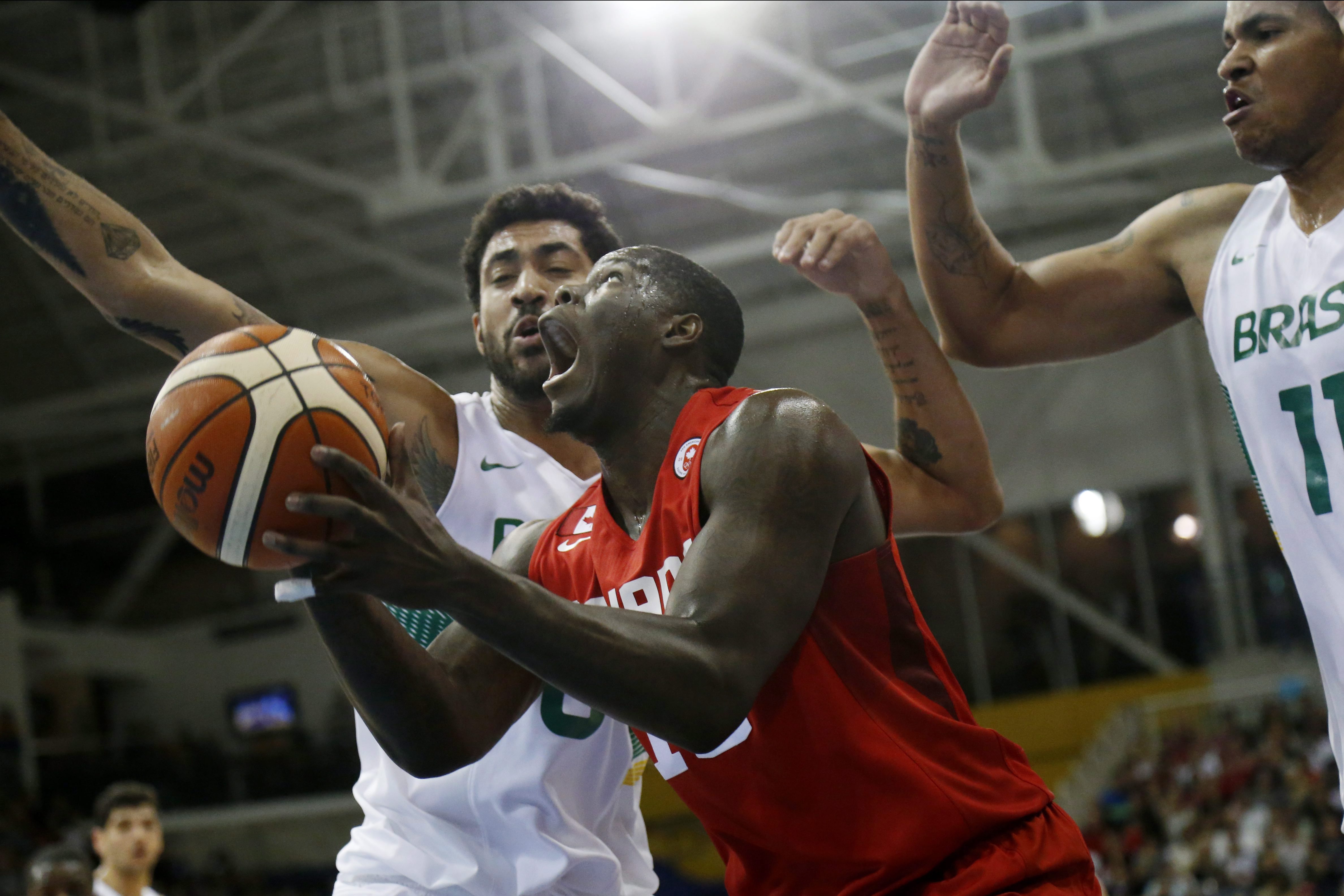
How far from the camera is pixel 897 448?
13.4ft

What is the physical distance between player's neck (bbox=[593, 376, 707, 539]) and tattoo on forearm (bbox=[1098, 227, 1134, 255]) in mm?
1456

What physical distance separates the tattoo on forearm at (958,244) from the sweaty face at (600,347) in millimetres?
1236

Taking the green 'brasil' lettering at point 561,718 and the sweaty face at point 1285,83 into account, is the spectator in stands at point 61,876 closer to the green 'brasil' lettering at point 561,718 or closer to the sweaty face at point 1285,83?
the green 'brasil' lettering at point 561,718

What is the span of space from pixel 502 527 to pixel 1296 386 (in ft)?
6.72

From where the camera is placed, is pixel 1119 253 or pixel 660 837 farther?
pixel 660 837

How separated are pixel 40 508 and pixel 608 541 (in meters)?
24.1

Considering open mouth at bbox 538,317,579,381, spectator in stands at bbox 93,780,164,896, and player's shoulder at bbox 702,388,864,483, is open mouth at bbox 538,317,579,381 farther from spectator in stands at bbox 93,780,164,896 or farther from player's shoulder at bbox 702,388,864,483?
spectator in stands at bbox 93,780,164,896

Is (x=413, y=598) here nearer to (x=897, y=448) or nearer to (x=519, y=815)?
(x=519, y=815)

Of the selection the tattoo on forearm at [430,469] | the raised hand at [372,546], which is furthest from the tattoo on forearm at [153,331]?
the raised hand at [372,546]

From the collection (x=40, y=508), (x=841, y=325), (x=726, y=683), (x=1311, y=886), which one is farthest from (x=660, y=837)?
(x=726, y=683)

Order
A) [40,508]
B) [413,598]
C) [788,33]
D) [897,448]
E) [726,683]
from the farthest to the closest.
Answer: [40,508], [788,33], [897,448], [726,683], [413,598]

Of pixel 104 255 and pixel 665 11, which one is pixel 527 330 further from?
pixel 665 11

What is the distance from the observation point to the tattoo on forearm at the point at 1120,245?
3.72 m

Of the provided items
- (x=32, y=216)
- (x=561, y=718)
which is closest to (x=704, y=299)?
(x=561, y=718)
